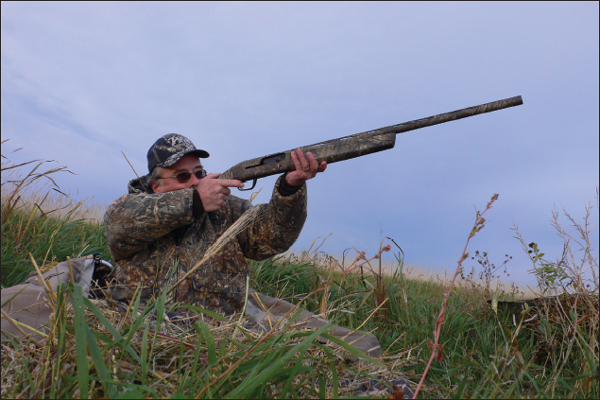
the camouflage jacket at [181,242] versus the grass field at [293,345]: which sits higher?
the camouflage jacket at [181,242]

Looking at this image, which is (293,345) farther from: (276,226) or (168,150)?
(168,150)

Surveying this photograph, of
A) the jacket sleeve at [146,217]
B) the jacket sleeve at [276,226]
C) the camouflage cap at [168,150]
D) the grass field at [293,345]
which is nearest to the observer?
the grass field at [293,345]

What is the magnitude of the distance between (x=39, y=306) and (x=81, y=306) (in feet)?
4.58

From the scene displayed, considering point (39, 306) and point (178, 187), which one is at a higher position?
point (178, 187)

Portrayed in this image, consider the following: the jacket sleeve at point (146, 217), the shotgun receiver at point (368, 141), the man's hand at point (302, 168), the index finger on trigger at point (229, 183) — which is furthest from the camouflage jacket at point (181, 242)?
the shotgun receiver at point (368, 141)

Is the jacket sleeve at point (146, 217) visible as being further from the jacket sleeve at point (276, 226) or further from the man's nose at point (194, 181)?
the jacket sleeve at point (276, 226)

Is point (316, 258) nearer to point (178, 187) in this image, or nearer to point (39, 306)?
point (178, 187)

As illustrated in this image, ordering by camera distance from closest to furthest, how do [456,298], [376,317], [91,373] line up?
[91,373]
[376,317]
[456,298]

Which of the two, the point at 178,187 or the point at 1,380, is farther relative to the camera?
the point at 178,187

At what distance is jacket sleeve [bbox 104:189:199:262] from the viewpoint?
165 inches

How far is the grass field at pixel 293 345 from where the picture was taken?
6.59ft

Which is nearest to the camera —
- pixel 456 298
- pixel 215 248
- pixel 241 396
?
pixel 241 396

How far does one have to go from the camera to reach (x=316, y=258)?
22.1ft

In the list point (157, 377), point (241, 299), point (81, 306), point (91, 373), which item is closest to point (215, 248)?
point (81, 306)
